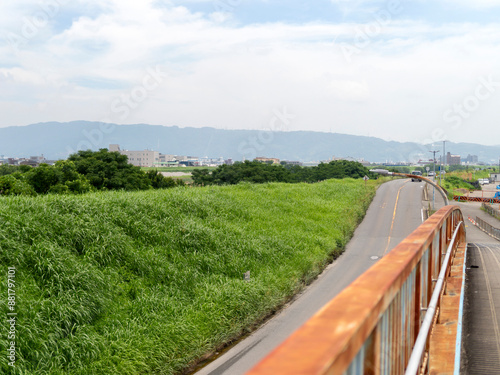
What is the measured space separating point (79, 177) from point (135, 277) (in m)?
19.8

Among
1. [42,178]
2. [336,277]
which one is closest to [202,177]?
[42,178]

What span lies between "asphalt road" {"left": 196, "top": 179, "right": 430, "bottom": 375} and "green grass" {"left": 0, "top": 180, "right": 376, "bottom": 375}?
54cm

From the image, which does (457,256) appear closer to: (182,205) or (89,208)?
(89,208)

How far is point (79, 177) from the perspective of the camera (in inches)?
1249

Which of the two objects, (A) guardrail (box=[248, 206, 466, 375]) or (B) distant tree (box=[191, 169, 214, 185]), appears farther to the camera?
(B) distant tree (box=[191, 169, 214, 185])

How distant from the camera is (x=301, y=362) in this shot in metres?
1.22

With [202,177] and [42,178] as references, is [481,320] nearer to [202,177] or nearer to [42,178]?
[42,178]

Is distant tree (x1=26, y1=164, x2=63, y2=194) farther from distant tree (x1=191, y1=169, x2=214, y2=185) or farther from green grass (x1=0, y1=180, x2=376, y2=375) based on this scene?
distant tree (x1=191, y1=169, x2=214, y2=185)

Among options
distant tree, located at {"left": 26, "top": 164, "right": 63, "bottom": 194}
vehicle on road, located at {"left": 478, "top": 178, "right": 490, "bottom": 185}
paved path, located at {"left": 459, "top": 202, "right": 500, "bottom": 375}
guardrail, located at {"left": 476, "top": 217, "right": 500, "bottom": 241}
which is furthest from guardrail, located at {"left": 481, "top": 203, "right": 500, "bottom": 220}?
vehicle on road, located at {"left": 478, "top": 178, "right": 490, "bottom": 185}

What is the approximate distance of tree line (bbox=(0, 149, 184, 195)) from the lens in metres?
24.4

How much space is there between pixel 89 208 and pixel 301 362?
52.3 ft

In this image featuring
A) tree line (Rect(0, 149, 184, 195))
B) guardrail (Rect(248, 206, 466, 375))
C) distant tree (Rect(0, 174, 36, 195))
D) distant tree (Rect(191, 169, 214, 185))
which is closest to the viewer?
guardrail (Rect(248, 206, 466, 375))

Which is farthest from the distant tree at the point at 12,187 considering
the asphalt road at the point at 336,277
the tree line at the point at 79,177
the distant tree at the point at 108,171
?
the asphalt road at the point at 336,277

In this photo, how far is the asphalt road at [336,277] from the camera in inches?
515
